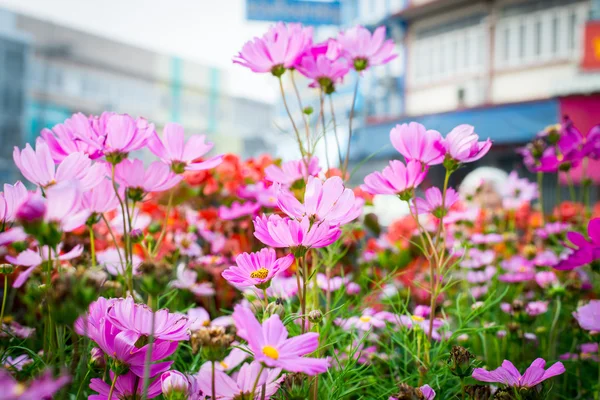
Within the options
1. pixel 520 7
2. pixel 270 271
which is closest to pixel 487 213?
pixel 270 271

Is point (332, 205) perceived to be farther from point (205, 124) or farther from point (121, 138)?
point (205, 124)

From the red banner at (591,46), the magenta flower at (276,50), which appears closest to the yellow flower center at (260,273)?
the magenta flower at (276,50)

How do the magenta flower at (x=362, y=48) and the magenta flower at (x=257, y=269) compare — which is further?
the magenta flower at (x=362, y=48)

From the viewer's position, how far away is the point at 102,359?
37cm

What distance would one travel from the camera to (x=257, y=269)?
37 cm

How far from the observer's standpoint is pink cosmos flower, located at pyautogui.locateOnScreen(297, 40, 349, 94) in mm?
508

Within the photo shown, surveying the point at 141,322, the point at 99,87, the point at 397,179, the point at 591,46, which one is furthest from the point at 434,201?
the point at 99,87

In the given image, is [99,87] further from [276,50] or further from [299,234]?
[299,234]

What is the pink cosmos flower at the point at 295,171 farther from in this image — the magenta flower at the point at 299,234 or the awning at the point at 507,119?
the awning at the point at 507,119

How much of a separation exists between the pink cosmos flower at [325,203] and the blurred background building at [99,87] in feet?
36.0

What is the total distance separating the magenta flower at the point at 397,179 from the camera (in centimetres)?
41

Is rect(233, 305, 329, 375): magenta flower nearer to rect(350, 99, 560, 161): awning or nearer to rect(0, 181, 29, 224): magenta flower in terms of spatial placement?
rect(0, 181, 29, 224): magenta flower

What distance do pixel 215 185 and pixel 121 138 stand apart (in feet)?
2.11

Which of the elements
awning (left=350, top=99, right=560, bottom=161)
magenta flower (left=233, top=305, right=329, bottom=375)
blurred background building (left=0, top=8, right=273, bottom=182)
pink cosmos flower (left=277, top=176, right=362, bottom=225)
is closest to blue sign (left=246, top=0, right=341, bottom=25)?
awning (left=350, top=99, right=560, bottom=161)
